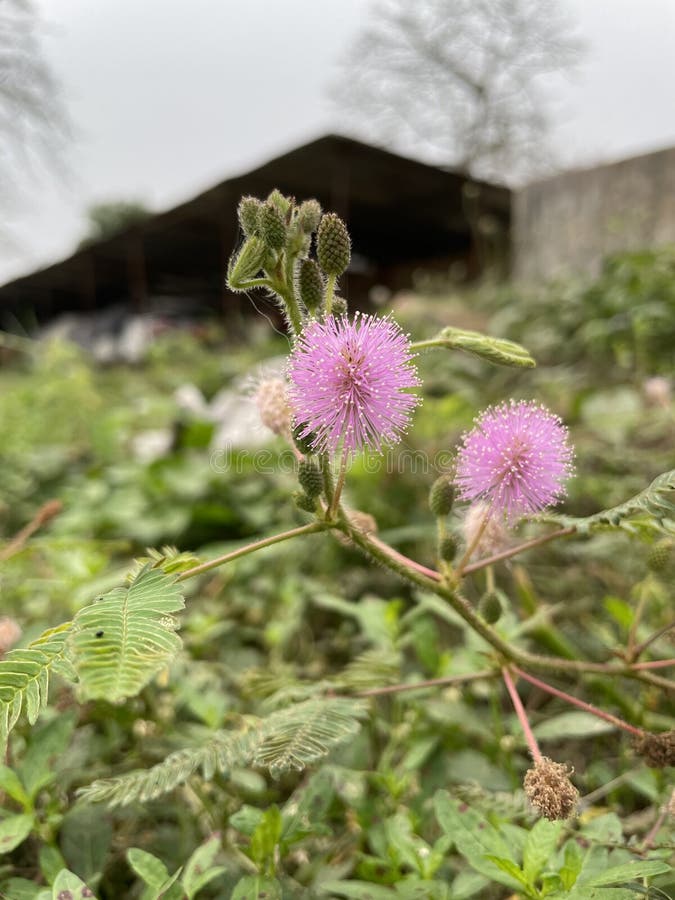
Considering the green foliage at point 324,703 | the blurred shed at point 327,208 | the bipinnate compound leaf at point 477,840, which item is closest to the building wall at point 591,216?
the blurred shed at point 327,208

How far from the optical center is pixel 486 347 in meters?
0.73

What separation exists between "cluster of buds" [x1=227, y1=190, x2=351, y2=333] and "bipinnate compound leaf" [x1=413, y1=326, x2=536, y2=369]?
4.8 inches

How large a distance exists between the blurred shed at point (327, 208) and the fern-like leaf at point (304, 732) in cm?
436

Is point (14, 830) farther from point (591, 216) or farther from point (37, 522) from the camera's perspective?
point (591, 216)

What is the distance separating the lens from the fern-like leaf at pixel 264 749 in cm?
65

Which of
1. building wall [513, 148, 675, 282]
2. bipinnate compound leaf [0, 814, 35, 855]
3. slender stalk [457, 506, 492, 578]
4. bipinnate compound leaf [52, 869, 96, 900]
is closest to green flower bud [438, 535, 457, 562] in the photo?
slender stalk [457, 506, 492, 578]

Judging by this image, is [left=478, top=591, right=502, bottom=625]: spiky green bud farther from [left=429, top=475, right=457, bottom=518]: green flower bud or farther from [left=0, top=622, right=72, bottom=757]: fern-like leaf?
[left=0, top=622, right=72, bottom=757]: fern-like leaf

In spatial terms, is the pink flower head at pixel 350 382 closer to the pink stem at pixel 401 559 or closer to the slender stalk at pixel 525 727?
the pink stem at pixel 401 559

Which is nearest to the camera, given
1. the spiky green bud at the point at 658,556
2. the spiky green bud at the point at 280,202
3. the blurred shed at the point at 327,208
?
the spiky green bud at the point at 280,202

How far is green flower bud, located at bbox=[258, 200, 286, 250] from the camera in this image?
677 millimetres

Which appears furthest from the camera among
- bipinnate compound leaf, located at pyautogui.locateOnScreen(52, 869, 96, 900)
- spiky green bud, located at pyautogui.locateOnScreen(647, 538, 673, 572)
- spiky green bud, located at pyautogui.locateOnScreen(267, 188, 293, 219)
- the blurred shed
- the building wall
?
the blurred shed

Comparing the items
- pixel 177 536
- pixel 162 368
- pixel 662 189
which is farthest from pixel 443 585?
pixel 162 368

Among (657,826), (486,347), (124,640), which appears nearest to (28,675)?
(124,640)

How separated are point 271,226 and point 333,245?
0.07 metres
